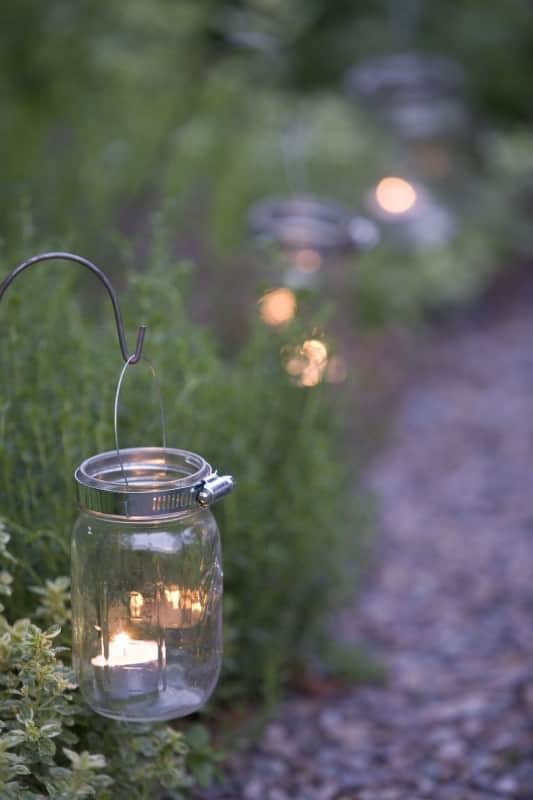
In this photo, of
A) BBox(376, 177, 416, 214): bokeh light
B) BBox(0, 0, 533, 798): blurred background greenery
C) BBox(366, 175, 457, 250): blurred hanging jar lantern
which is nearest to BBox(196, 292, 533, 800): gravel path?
BBox(0, 0, 533, 798): blurred background greenery

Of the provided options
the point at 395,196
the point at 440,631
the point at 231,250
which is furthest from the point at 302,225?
the point at 231,250

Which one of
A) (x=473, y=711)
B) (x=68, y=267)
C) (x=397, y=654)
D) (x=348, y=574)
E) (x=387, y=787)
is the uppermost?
(x=68, y=267)

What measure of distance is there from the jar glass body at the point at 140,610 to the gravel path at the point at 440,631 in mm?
909

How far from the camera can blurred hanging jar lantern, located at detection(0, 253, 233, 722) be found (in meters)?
1.76

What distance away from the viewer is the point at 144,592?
1786 mm

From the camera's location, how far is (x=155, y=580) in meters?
1.78

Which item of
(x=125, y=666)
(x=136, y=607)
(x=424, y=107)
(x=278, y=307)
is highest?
(x=424, y=107)

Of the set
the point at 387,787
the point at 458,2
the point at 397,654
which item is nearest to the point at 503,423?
the point at 397,654

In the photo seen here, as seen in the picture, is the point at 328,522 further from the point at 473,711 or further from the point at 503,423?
the point at 503,423

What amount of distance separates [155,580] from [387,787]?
1294mm

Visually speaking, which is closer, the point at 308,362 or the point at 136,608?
the point at 136,608

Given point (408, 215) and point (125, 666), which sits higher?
point (408, 215)

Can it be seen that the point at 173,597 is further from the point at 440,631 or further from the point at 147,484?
the point at 440,631

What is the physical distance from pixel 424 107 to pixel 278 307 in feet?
17.7
